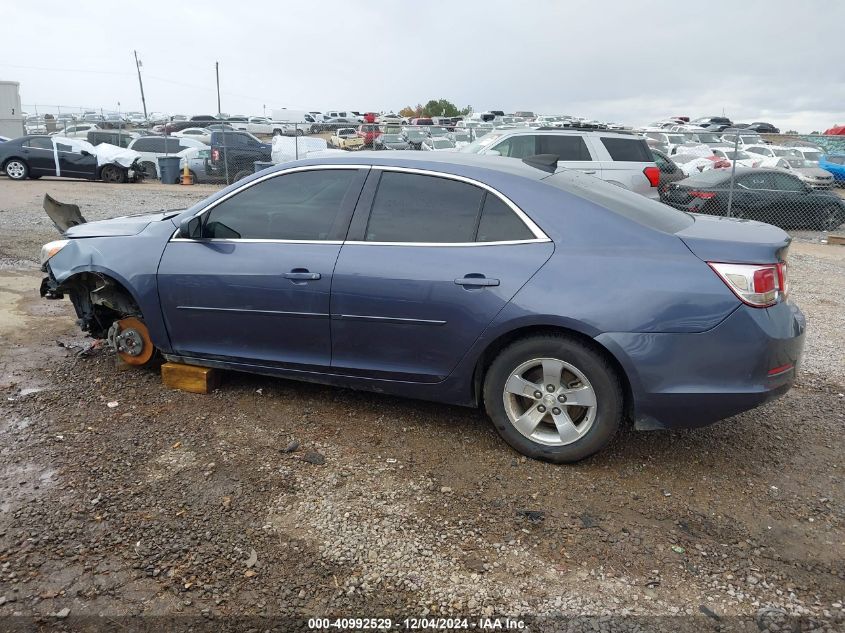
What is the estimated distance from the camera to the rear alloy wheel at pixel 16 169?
64.5 ft

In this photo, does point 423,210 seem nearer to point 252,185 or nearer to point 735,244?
point 252,185

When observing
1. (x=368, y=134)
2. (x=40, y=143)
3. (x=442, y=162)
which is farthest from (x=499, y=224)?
(x=368, y=134)

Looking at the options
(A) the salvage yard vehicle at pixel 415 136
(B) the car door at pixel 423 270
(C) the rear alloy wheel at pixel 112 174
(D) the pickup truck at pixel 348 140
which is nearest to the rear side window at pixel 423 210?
(B) the car door at pixel 423 270

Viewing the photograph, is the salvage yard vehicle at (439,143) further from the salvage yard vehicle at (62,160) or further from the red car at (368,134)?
the salvage yard vehicle at (62,160)

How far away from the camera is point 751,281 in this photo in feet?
10.9

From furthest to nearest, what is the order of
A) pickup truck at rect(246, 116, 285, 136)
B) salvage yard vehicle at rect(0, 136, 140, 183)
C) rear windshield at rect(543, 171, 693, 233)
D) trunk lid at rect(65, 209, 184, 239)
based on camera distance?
pickup truck at rect(246, 116, 285, 136) → salvage yard vehicle at rect(0, 136, 140, 183) → trunk lid at rect(65, 209, 184, 239) → rear windshield at rect(543, 171, 693, 233)

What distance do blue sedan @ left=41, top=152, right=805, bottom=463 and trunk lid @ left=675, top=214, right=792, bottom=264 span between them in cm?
1

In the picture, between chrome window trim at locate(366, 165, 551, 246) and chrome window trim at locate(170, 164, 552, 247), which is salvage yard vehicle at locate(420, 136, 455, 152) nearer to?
chrome window trim at locate(170, 164, 552, 247)

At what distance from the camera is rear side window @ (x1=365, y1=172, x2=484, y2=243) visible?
3.79 m

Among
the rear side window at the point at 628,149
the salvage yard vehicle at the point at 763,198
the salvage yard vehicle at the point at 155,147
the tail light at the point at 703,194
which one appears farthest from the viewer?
the salvage yard vehicle at the point at 155,147

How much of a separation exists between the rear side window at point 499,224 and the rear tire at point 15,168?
2037 cm

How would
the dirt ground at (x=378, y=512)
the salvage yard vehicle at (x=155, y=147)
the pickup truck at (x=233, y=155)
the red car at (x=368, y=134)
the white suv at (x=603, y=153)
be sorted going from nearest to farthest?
1. the dirt ground at (x=378, y=512)
2. the white suv at (x=603, y=153)
3. the pickup truck at (x=233, y=155)
4. the salvage yard vehicle at (x=155, y=147)
5. the red car at (x=368, y=134)

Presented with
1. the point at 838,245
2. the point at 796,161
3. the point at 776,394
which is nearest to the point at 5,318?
the point at 776,394

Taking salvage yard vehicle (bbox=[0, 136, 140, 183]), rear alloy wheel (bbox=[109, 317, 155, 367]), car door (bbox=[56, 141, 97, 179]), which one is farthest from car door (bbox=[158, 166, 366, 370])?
car door (bbox=[56, 141, 97, 179])
